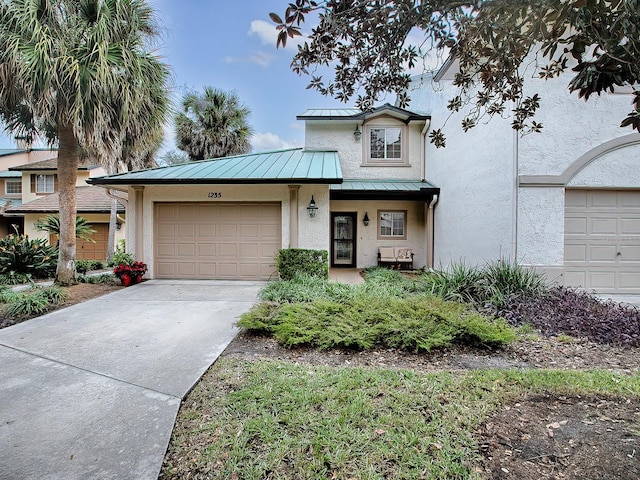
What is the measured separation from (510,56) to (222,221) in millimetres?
8463

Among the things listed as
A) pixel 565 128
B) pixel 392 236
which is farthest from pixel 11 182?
pixel 565 128

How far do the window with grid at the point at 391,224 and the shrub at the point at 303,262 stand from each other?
14.1 feet

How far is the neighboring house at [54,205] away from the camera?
15938mm

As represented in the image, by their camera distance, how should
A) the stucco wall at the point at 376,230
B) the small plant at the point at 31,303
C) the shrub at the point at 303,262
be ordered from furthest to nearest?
1. the stucco wall at the point at 376,230
2. the shrub at the point at 303,262
3. the small plant at the point at 31,303

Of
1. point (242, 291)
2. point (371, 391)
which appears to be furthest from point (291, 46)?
point (242, 291)

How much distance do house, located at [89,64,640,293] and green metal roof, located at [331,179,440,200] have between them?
4cm

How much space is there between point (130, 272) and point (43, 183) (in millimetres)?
15917

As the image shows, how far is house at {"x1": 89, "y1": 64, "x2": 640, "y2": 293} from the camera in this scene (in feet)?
24.0

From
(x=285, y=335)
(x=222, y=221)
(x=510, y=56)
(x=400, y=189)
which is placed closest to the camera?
(x=510, y=56)

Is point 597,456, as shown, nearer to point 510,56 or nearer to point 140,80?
point 510,56

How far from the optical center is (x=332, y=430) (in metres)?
2.47

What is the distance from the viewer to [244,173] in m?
9.28

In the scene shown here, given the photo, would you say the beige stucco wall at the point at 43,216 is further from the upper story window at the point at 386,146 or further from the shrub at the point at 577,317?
the shrub at the point at 577,317

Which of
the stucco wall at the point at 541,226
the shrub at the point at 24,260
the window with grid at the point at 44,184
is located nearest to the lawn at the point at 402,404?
the stucco wall at the point at 541,226
